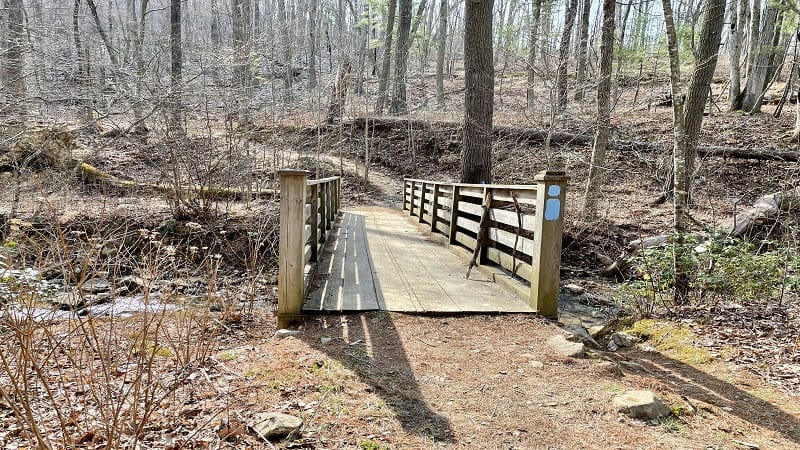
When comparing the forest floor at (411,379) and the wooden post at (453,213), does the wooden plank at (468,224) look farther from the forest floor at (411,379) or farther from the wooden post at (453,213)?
the forest floor at (411,379)

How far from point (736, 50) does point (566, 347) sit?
53.5 ft

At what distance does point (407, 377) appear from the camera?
9.80 ft

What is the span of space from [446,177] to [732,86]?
33.5 feet

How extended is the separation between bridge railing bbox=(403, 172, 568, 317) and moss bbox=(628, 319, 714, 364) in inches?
35.7

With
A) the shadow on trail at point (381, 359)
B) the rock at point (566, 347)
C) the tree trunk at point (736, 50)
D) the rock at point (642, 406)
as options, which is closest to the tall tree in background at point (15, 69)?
the shadow on trail at point (381, 359)

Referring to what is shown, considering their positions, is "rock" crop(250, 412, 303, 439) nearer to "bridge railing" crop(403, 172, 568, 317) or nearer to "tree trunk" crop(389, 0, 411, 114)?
"bridge railing" crop(403, 172, 568, 317)

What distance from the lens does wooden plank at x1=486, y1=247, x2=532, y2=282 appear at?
4.74m

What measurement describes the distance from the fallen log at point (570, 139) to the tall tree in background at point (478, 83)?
4.58 ft

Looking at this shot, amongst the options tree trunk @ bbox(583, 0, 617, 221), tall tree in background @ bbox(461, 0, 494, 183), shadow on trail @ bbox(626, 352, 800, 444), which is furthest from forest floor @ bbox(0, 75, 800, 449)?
tall tree in background @ bbox(461, 0, 494, 183)

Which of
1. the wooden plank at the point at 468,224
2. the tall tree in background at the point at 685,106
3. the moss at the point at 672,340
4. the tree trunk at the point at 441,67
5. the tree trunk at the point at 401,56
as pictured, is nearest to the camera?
the moss at the point at 672,340

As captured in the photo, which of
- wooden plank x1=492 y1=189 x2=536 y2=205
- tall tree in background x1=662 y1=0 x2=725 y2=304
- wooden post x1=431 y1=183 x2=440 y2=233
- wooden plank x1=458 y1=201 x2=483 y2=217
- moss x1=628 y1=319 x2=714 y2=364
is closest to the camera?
moss x1=628 y1=319 x2=714 y2=364

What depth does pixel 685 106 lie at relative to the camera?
8.74 m

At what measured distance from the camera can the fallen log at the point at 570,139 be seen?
38.4 feet

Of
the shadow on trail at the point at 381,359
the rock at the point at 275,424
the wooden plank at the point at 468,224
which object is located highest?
the wooden plank at the point at 468,224
